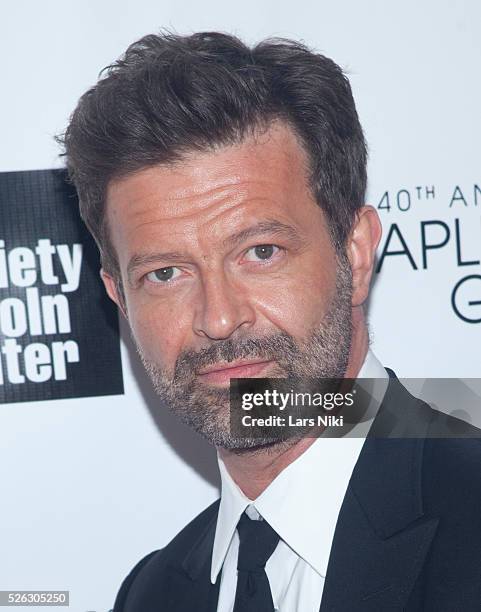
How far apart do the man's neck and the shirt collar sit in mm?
25

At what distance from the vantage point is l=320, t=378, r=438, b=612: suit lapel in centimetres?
142

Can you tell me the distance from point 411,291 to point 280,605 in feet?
2.80

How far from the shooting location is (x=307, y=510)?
1.58 m

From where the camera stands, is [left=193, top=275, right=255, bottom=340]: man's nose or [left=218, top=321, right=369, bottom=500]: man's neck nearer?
[left=193, top=275, right=255, bottom=340]: man's nose

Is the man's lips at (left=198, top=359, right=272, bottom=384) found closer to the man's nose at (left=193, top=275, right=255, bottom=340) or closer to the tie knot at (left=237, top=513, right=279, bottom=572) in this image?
the man's nose at (left=193, top=275, right=255, bottom=340)

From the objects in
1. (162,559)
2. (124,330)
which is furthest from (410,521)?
(124,330)

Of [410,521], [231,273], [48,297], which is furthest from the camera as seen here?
[48,297]

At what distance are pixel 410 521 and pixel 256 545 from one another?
0.29m

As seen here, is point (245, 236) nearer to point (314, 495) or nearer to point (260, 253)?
point (260, 253)

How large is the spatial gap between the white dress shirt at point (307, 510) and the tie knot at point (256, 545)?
0.02 meters

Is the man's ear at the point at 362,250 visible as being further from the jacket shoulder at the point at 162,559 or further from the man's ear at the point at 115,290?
the jacket shoulder at the point at 162,559

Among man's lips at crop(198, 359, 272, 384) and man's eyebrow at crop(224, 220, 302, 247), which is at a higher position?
man's eyebrow at crop(224, 220, 302, 247)

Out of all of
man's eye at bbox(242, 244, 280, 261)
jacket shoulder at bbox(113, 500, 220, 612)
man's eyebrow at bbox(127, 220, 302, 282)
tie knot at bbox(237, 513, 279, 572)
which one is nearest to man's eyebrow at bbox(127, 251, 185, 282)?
man's eyebrow at bbox(127, 220, 302, 282)

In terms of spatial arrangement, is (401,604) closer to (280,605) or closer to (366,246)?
(280,605)
